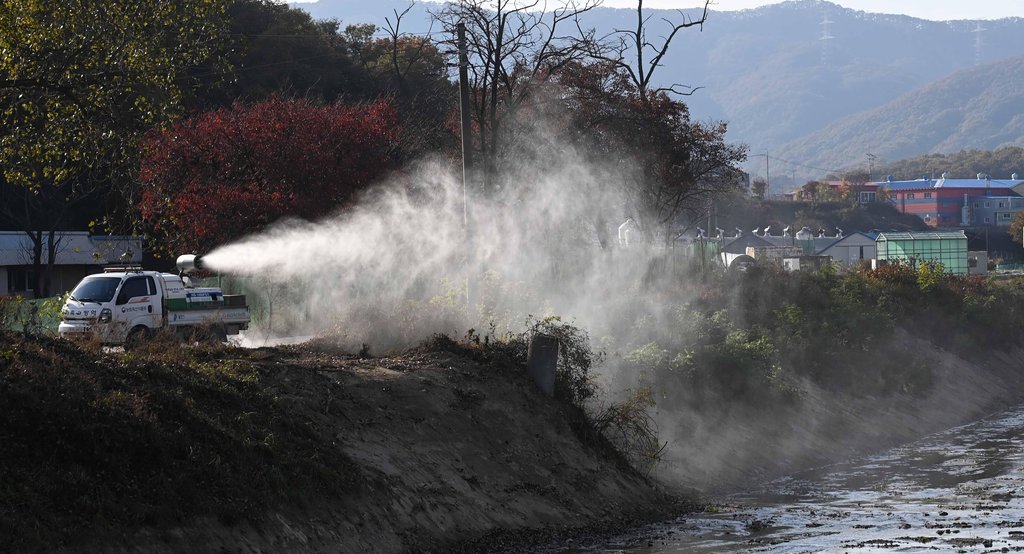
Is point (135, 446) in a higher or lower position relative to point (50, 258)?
lower

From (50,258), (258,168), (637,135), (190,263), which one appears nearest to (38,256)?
(50,258)

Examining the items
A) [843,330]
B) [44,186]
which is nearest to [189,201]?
[843,330]

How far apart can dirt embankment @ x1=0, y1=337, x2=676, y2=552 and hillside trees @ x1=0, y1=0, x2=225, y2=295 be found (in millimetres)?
4636

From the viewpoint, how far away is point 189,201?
127ft

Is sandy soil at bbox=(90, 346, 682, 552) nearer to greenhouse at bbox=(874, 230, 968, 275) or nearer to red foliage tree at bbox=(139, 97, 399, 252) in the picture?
red foliage tree at bbox=(139, 97, 399, 252)

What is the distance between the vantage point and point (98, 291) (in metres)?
30.2

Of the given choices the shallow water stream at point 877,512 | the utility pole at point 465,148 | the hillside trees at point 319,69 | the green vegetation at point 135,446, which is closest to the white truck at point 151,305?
the utility pole at point 465,148

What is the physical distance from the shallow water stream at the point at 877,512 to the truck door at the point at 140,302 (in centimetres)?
1438

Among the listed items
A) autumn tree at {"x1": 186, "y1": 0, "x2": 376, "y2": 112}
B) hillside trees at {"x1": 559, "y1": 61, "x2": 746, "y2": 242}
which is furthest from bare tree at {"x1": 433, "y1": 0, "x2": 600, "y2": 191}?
autumn tree at {"x1": 186, "y1": 0, "x2": 376, "y2": 112}

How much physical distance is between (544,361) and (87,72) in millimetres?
9962

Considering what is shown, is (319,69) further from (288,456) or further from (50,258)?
(288,456)

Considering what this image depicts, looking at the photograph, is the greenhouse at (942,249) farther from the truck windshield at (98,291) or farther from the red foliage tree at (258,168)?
the truck windshield at (98,291)

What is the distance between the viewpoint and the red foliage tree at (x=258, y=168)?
38844 millimetres

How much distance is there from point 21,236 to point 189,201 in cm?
3188
